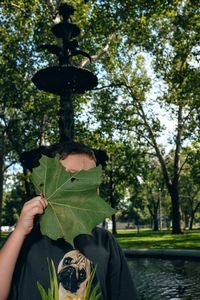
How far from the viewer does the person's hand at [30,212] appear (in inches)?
68.0

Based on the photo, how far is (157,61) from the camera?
29391 millimetres

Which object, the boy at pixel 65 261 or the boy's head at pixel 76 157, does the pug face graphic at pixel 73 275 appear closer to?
the boy at pixel 65 261

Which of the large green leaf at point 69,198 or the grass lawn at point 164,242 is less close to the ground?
the large green leaf at point 69,198

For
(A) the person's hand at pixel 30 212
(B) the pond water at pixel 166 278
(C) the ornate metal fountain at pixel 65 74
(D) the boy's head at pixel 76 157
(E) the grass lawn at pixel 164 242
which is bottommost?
(B) the pond water at pixel 166 278

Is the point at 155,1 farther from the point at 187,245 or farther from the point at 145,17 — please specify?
the point at 187,245

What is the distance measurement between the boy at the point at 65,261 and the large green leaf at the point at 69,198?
0.14m

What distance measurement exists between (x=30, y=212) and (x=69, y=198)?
0.69 feet

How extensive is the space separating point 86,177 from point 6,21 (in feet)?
77.6

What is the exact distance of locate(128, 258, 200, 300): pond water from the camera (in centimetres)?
1052

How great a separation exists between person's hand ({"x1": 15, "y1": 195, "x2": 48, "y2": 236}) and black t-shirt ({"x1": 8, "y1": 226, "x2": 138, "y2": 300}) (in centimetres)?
35

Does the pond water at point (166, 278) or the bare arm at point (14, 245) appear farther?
the pond water at point (166, 278)

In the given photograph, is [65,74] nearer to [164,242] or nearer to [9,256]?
[9,256]

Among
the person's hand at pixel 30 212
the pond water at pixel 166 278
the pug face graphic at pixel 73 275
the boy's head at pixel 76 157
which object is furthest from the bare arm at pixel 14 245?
the pond water at pixel 166 278

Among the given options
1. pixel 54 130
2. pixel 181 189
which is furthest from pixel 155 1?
pixel 181 189
